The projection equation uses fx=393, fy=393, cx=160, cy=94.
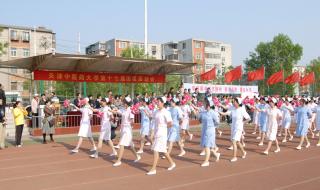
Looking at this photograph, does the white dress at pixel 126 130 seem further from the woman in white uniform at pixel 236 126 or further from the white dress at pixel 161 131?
the woman in white uniform at pixel 236 126

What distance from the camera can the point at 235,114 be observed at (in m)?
11.6

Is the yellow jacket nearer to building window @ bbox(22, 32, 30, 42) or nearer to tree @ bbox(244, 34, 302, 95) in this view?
building window @ bbox(22, 32, 30, 42)

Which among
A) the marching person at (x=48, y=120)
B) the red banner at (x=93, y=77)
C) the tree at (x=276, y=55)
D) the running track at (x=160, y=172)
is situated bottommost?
the running track at (x=160, y=172)

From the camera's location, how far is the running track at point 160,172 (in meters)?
8.41

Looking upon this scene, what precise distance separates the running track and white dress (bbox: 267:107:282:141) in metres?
0.60

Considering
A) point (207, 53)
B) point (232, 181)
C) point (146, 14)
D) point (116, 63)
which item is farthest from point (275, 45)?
point (232, 181)

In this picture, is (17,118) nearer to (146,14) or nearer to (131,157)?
(131,157)

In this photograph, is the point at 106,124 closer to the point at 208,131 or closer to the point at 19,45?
the point at 208,131

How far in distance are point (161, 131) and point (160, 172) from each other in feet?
3.34

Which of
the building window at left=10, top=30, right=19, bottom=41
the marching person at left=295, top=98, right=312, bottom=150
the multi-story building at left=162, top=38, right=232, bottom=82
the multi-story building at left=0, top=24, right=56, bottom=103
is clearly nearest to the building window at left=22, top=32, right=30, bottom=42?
the multi-story building at left=0, top=24, right=56, bottom=103

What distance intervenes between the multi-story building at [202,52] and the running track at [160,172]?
2604 inches

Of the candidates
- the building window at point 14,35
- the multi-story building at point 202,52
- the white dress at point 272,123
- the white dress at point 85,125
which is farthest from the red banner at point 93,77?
the multi-story building at point 202,52

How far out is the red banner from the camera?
21891 millimetres

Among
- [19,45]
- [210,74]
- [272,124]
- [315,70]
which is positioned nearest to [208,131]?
[272,124]
